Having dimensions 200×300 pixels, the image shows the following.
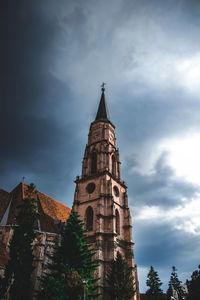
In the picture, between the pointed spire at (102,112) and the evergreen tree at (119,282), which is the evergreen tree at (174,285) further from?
the pointed spire at (102,112)

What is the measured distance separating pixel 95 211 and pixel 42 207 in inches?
306

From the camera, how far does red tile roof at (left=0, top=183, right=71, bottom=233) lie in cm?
2906

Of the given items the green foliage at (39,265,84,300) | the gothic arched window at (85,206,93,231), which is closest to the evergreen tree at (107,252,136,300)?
the gothic arched window at (85,206,93,231)

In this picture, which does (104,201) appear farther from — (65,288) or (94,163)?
(65,288)

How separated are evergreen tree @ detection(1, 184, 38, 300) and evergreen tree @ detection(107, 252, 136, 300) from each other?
1008 cm

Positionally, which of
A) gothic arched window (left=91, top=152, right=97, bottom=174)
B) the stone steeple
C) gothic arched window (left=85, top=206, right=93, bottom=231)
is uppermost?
the stone steeple

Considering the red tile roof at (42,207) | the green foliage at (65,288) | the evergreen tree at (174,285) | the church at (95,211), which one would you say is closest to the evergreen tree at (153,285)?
the evergreen tree at (174,285)

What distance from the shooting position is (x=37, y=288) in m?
22.9

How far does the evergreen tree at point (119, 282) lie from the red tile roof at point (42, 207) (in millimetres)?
9471

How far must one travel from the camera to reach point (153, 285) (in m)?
43.2

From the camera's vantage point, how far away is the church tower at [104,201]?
2914cm

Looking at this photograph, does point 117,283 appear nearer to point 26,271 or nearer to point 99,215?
point 99,215

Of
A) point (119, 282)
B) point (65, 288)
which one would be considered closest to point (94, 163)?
point (119, 282)

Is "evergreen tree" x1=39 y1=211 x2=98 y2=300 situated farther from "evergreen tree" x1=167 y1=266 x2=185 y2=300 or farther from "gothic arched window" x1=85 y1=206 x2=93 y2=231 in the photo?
"evergreen tree" x1=167 y1=266 x2=185 y2=300
